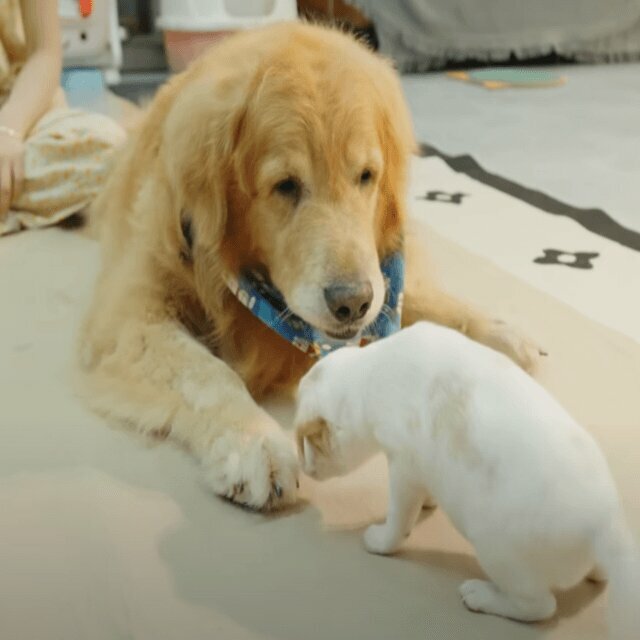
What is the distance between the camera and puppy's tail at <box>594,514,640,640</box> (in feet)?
2.46

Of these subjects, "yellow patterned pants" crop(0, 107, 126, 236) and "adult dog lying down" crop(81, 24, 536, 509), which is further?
"yellow patterned pants" crop(0, 107, 126, 236)

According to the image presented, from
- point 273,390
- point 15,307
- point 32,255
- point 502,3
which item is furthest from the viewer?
point 502,3

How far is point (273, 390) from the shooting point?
4.60 ft

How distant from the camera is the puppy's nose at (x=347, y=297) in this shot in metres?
1.19

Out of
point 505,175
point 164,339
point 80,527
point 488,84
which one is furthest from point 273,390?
point 488,84

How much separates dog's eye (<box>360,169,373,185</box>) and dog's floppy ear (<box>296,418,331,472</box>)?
17.0 inches

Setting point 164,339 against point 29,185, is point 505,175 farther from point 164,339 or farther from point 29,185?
point 164,339

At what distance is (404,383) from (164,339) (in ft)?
1.80

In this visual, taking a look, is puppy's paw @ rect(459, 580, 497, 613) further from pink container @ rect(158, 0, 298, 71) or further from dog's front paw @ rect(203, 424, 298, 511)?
pink container @ rect(158, 0, 298, 71)

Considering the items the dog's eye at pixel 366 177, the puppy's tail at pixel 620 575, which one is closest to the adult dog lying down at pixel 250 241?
the dog's eye at pixel 366 177

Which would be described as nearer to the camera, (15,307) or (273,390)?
(273,390)

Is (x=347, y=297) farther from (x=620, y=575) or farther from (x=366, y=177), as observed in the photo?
(x=620, y=575)

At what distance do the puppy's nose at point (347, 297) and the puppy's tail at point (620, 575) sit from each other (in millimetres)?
497

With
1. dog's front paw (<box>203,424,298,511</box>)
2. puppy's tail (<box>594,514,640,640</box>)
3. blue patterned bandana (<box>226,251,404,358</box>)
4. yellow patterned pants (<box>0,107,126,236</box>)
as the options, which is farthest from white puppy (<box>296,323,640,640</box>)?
yellow patterned pants (<box>0,107,126,236</box>)
